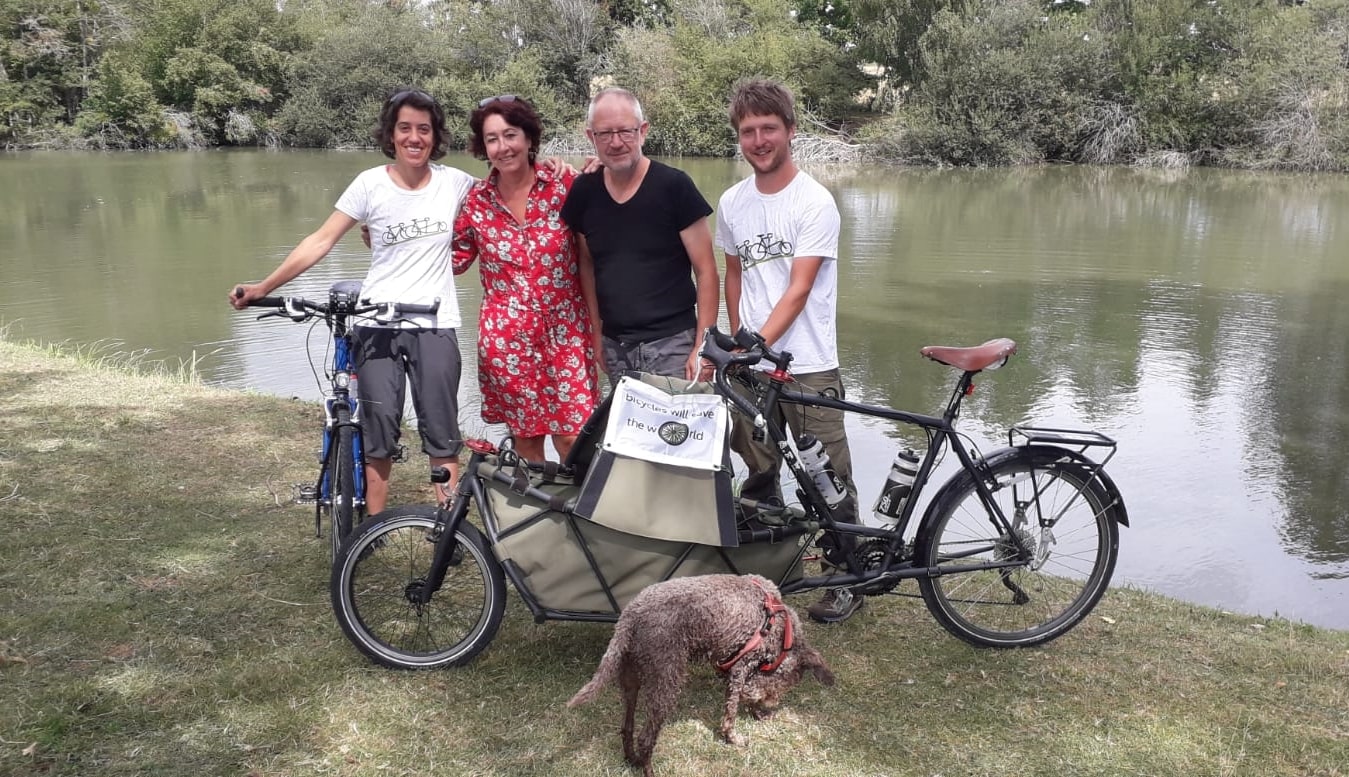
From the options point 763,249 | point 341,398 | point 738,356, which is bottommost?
point 341,398

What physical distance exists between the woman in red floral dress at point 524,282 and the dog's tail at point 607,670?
1061 mm

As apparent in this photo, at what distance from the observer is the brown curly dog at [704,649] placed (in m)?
2.46

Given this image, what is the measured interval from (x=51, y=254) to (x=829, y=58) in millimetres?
29323

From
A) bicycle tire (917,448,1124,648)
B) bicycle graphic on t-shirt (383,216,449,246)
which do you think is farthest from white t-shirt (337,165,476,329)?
bicycle tire (917,448,1124,648)

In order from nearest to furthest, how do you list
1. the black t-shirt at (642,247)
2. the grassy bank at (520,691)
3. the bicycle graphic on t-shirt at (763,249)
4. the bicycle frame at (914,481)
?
the grassy bank at (520,691)
the bicycle frame at (914,481)
the bicycle graphic on t-shirt at (763,249)
the black t-shirt at (642,247)

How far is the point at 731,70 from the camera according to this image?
1427 inches

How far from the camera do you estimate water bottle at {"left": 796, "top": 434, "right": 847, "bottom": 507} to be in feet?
9.81

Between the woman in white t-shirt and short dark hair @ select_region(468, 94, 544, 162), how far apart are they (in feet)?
0.50

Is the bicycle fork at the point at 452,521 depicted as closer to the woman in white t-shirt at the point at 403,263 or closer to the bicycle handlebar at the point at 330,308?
the woman in white t-shirt at the point at 403,263

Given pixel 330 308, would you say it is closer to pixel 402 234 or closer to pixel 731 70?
pixel 402 234

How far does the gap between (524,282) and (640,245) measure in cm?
46

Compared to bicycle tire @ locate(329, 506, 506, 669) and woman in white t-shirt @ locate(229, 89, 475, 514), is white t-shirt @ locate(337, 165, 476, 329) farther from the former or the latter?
bicycle tire @ locate(329, 506, 506, 669)

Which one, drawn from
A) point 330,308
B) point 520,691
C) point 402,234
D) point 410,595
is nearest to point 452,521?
point 410,595

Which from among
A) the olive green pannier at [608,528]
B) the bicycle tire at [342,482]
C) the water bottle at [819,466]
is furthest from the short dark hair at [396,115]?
the water bottle at [819,466]
